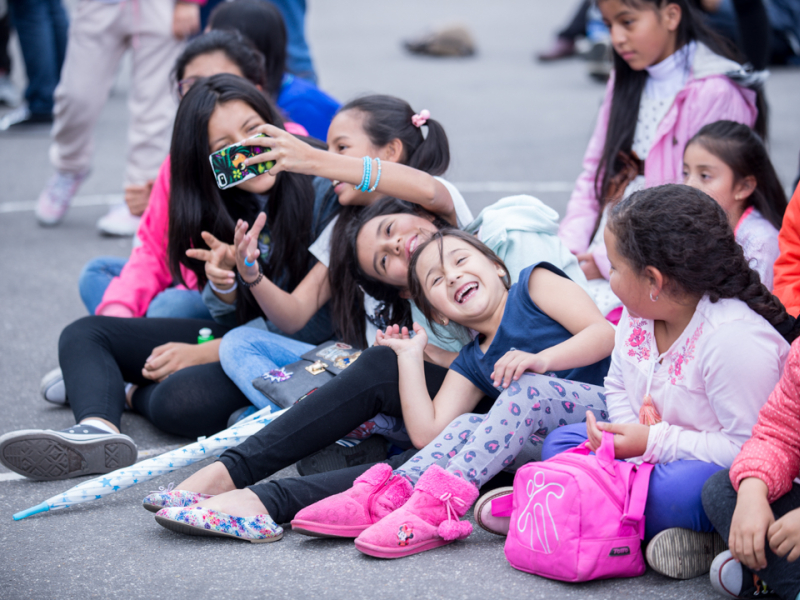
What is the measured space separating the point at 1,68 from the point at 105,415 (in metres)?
6.13

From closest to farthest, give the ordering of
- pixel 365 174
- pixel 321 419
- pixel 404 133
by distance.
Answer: pixel 321 419, pixel 365 174, pixel 404 133

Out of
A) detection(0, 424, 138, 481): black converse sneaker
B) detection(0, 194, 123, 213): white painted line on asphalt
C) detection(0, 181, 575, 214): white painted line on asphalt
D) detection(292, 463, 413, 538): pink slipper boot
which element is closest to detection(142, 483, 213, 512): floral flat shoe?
detection(292, 463, 413, 538): pink slipper boot

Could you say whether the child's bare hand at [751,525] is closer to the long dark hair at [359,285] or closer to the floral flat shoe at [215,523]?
the floral flat shoe at [215,523]

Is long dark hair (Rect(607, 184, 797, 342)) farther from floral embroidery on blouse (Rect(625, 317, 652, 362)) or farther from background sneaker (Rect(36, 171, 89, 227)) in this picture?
background sneaker (Rect(36, 171, 89, 227))

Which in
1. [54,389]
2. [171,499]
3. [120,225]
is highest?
[171,499]

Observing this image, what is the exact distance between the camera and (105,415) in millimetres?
2305

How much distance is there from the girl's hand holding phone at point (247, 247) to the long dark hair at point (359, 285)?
0.26 meters

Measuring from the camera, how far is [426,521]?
1713mm

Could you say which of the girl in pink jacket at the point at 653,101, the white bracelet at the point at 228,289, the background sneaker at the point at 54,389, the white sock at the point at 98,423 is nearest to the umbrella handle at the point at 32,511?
the white sock at the point at 98,423

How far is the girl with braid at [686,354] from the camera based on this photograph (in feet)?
5.11

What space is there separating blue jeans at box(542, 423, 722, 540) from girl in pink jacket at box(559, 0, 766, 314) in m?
1.09

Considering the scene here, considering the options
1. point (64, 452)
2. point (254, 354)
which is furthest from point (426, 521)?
point (64, 452)

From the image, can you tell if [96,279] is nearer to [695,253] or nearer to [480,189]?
[695,253]

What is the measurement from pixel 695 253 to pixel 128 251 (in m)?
3.30
